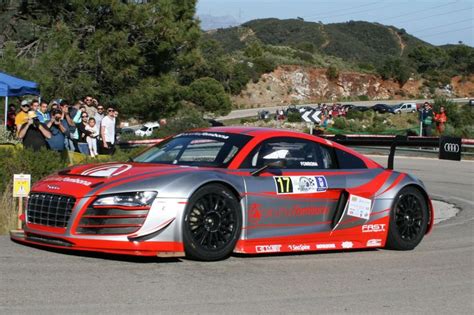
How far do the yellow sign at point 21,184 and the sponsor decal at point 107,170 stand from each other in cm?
198

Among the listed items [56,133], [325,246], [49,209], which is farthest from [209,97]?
[49,209]

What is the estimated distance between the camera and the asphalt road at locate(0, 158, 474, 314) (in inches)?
231

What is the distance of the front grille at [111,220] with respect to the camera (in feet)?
23.4

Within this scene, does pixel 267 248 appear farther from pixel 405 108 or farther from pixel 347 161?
pixel 405 108

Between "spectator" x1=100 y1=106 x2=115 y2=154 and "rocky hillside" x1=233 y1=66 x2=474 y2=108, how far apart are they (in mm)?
76579

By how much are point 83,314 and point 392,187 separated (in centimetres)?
468

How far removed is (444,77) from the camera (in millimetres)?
103562

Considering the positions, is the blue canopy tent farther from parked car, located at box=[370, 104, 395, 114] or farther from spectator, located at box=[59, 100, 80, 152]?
parked car, located at box=[370, 104, 395, 114]

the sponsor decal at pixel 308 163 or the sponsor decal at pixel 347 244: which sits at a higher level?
the sponsor decal at pixel 308 163

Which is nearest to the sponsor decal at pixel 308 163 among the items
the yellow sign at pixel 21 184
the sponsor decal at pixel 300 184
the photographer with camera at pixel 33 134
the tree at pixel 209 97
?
the sponsor decal at pixel 300 184

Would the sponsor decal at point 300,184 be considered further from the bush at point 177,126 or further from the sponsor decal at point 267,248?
the bush at point 177,126

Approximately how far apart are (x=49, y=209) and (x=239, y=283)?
207 cm

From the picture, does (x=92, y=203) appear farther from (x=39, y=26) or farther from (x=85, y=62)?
(x=39, y=26)

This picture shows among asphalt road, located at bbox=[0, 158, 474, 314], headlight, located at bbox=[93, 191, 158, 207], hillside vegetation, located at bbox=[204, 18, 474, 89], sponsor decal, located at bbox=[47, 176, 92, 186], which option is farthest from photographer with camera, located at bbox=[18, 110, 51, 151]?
hillside vegetation, located at bbox=[204, 18, 474, 89]
